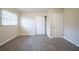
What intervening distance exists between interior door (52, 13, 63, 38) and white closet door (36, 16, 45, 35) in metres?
2.01

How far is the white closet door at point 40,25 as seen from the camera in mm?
7645

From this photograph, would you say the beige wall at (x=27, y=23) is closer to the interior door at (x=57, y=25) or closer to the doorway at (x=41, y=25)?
the doorway at (x=41, y=25)

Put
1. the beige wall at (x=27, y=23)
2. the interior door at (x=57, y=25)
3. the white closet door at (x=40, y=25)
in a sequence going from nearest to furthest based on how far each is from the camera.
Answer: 1. the interior door at (x=57, y=25)
2. the beige wall at (x=27, y=23)
3. the white closet door at (x=40, y=25)

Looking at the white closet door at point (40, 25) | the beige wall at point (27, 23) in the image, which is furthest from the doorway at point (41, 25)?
the beige wall at point (27, 23)

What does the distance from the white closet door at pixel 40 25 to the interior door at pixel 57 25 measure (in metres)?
2.01

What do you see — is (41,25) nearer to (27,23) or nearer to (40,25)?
(40,25)

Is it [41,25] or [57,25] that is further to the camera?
[41,25]

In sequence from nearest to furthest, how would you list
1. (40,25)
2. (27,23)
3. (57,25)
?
(57,25) < (27,23) < (40,25)

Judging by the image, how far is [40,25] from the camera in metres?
7.68

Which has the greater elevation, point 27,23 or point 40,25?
point 27,23

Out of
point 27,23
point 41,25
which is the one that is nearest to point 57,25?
point 41,25

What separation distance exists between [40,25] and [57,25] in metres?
2.11

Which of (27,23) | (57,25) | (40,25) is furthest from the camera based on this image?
(40,25)
